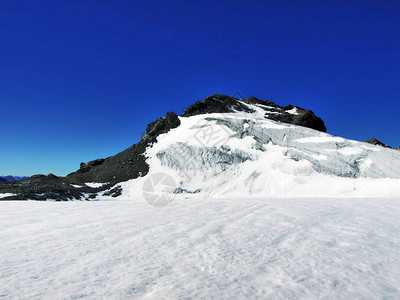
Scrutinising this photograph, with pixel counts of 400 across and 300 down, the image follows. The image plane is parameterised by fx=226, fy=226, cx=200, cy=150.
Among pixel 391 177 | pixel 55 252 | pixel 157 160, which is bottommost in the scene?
pixel 55 252

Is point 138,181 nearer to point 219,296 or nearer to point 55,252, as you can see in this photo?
point 55,252

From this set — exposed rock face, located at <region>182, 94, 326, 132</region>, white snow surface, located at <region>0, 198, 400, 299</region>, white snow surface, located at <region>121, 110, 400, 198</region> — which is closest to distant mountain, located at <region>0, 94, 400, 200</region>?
white snow surface, located at <region>121, 110, 400, 198</region>

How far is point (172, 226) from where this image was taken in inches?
238

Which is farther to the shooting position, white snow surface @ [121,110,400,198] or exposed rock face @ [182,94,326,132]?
exposed rock face @ [182,94,326,132]

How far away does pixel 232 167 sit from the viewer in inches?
1026

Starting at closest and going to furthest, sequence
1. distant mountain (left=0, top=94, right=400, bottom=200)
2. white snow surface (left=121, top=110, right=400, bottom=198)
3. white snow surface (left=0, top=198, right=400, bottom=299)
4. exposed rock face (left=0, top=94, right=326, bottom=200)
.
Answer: white snow surface (left=0, top=198, right=400, bottom=299) → white snow surface (left=121, top=110, right=400, bottom=198) → distant mountain (left=0, top=94, right=400, bottom=200) → exposed rock face (left=0, top=94, right=326, bottom=200)

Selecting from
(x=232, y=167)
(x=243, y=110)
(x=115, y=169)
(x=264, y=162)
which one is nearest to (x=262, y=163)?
(x=264, y=162)

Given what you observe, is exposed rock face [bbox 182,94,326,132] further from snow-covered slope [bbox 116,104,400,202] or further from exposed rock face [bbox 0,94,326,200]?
snow-covered slope [bbox 116,104,400,202]

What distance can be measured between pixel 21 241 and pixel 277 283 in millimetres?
5126

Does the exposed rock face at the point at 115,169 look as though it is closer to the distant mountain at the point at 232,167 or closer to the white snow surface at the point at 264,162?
the distant mountain at the point at 232,167

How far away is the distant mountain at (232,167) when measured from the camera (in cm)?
2050

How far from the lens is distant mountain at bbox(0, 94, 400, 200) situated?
20.5m

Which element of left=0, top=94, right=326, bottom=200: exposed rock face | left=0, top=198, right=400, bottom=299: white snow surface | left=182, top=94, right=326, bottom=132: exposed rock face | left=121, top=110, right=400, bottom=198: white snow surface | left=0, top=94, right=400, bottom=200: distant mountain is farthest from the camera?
left=182, top=94, right=326, bottom=132: exposed rock face

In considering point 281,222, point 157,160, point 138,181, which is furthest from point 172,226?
point 157,160
